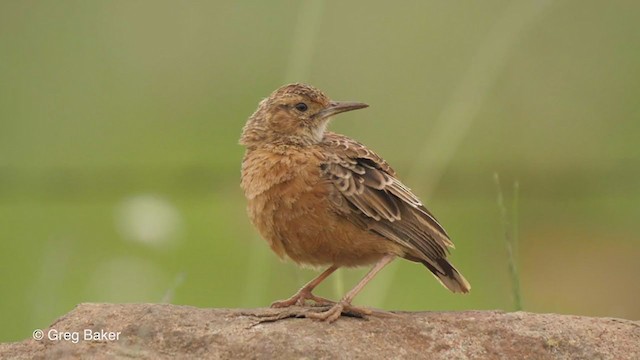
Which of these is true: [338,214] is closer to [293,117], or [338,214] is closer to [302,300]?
[302,300]

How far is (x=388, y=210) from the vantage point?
775 centimetres

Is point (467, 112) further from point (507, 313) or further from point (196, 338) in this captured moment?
point (196, 338)

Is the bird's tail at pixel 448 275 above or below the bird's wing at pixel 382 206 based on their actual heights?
below

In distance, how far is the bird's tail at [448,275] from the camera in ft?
26.0

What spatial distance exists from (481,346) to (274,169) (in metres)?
1.66

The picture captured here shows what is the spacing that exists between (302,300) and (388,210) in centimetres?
78

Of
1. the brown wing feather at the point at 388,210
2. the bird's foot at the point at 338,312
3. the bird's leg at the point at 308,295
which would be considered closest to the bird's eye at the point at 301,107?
the brown wing feather at the point at 388,210

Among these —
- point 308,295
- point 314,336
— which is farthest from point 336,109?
point 314,336

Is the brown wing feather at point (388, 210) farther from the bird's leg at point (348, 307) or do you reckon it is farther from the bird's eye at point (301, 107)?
the bird's eye at point (301, 107)

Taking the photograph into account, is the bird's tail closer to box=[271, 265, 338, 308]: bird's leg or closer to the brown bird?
the brown bird

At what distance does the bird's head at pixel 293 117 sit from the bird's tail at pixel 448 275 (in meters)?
1.06

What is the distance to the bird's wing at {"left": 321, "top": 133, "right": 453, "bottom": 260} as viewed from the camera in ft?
25.2

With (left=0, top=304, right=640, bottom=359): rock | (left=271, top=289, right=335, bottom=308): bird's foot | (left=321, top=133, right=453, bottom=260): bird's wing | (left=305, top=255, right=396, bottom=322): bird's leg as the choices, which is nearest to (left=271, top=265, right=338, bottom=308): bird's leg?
(left=271, top=289, right=335, bottom=308): bird's foot

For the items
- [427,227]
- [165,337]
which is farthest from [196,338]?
[427,227]
